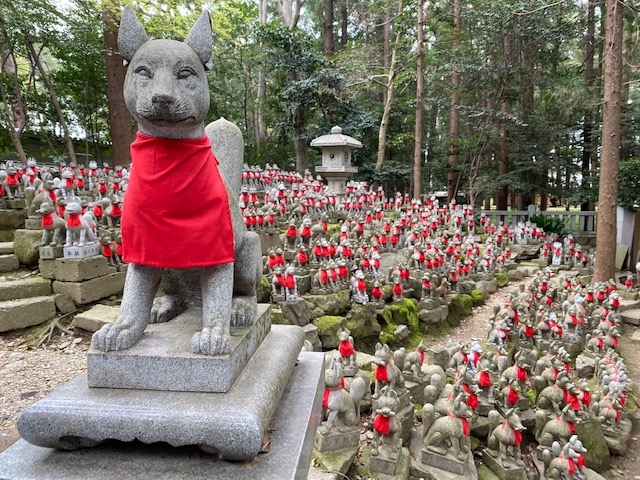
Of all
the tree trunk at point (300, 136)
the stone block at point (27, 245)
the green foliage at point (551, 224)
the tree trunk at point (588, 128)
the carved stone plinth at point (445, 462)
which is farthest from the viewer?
the tree trunk at point (300, 136)

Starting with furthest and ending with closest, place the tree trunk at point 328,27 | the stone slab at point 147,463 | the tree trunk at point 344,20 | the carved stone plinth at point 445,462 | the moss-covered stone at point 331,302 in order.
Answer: the tree trunk at point 344,20
the tree trunk at point 328,27
the moss-covered stone at point 331,302
the carved stone plinth at point 445,462
the stone slab at point 147,463

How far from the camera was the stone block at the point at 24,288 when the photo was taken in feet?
16.4

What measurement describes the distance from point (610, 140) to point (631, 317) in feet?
12.8

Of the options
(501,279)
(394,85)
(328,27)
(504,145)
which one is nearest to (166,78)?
(501,279)

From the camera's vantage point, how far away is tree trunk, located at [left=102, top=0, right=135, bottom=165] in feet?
28.0

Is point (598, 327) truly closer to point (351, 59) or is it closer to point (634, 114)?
point (634, 114)

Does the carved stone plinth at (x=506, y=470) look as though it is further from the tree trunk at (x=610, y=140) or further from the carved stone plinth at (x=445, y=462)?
the tree trunk at (x=610, y=140)

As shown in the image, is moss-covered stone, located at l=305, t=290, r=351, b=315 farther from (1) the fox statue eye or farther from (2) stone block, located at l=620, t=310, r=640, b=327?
(2) stone block, located at l=620, t=310, r=640, b=327

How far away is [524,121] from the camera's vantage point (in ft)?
45.3

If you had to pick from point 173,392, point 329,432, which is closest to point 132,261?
point 173,392

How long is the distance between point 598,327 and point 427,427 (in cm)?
497

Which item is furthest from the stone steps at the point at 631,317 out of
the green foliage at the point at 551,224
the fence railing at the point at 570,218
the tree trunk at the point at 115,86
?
the tree trunk at the point at 115,86

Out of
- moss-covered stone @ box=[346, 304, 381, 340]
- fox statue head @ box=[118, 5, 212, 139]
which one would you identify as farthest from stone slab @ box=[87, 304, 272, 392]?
moss-covered stone @ box=[346, 304, 381, 340]

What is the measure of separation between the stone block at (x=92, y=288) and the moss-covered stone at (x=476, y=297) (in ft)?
23.7
